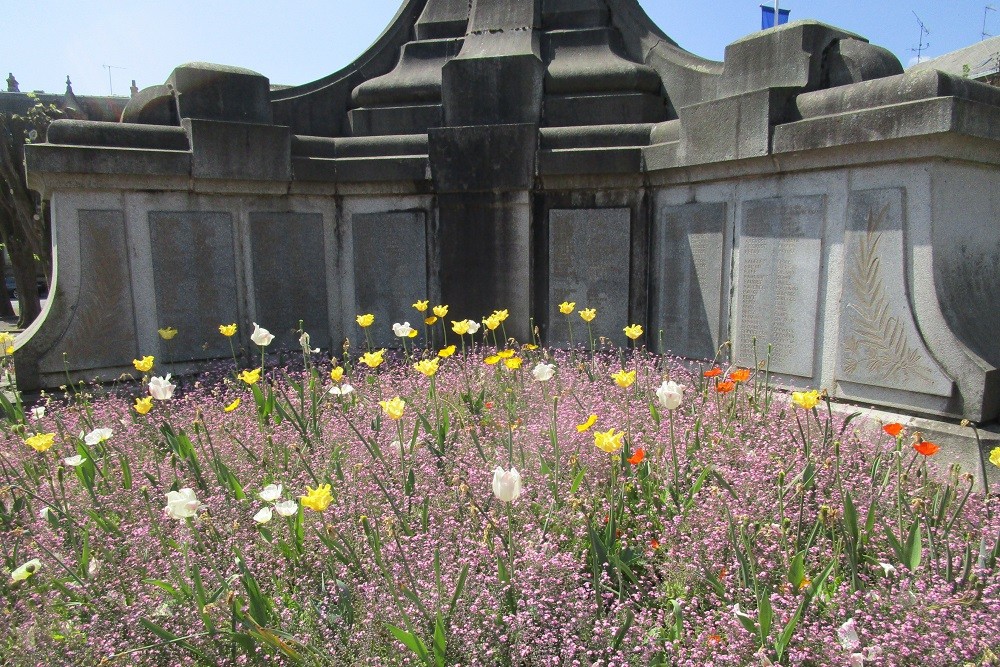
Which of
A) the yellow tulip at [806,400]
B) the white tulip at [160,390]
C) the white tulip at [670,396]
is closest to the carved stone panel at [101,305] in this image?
the white tulip at [160,390]

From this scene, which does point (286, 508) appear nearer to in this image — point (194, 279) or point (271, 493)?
point (271, 493)

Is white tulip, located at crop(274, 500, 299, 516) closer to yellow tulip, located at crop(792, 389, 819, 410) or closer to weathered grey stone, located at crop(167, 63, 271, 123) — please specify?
yellow tulip, located at crop(792, 389, 819, 410)

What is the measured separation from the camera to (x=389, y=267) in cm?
590

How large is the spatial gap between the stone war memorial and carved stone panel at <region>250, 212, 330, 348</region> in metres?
0.02

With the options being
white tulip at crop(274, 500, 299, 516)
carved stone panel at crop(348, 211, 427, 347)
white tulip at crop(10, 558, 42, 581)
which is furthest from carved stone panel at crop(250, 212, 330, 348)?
white tulip at crop(274, 500, 299, 516)

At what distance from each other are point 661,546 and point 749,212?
3038 mm

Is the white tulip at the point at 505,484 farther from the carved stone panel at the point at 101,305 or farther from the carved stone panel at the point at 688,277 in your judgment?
the carved stone panel at the point at 101,305

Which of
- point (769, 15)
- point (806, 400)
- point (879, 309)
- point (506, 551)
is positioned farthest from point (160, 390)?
point (769, 15)

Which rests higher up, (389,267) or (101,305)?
(389,267)

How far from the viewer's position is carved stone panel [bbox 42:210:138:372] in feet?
16.6

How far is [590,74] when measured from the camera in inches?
235

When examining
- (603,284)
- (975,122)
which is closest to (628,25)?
(603,284)

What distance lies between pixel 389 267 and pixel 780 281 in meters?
3.31

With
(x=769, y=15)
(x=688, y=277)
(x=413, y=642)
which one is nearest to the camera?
(x=413, y=642)
